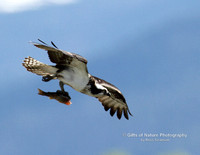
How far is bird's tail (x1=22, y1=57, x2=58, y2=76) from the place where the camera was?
11336 mm

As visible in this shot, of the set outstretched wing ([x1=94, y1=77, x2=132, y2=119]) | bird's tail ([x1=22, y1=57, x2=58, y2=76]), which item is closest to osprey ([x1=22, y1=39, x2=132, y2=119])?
bird's tail ([x1=22, y1=57, x2=58, y2=76])

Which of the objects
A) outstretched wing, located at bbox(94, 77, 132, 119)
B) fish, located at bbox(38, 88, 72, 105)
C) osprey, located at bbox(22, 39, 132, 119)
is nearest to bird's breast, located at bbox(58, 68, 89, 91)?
osprey, located at bbox(22, 39, 132, 119)

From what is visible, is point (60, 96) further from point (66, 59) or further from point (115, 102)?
point (115, 102)

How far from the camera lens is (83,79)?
11.4 m

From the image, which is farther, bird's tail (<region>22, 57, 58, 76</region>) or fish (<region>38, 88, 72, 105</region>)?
fish (<region>38, 88, 72, 105</region>)

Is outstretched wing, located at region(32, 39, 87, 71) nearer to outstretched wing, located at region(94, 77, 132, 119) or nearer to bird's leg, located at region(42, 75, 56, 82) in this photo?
bird's leg, located at region(42, 75, 56, 82)

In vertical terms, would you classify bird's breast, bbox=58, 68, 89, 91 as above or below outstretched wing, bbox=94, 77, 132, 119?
below

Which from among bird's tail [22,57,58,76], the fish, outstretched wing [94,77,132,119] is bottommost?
the fish

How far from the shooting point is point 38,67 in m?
11.4

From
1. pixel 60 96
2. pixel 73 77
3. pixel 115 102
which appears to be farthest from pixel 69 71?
pixel 115 102

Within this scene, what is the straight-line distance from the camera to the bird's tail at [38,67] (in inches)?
446

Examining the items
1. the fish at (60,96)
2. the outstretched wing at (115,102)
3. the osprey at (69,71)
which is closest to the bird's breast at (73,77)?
the osprey at (69,71)

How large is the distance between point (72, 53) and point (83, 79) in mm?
911

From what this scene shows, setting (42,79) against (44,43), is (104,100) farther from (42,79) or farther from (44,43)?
(44,43)
